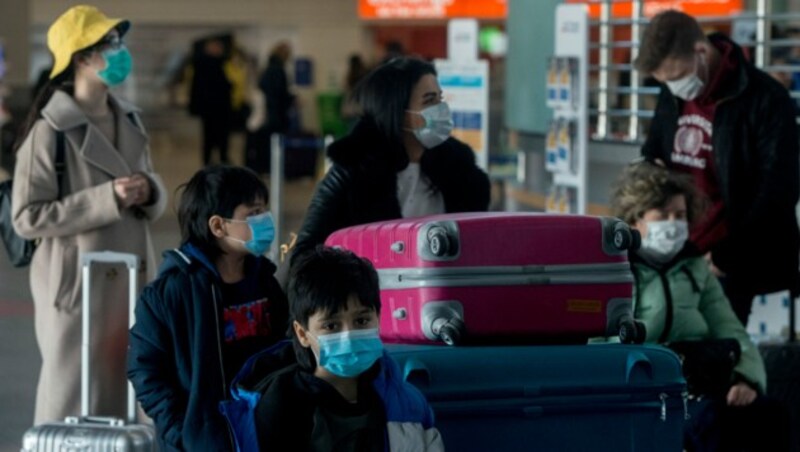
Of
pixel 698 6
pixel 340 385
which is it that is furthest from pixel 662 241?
pixel 698 6

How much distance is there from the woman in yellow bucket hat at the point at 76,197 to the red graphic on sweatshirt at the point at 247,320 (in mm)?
1514

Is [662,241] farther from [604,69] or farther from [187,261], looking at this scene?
[604,69]

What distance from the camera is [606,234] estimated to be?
14.4ft

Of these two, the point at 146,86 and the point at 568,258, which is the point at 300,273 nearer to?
the point at 568,258

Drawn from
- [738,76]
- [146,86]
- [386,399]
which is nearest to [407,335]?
[386,399]

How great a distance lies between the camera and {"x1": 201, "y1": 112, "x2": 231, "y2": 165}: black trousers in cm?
2280

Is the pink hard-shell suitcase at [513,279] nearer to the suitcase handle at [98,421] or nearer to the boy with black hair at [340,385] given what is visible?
the boy with black hair at [340,385]

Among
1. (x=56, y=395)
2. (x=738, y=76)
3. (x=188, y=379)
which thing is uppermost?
(x=738, y=76)

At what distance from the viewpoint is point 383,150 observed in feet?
17.1

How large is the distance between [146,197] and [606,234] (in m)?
2.25

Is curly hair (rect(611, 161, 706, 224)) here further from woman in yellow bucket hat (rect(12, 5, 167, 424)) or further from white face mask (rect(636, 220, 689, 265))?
woman in yellow bucket hat (rect(12, 5, 167, 424))

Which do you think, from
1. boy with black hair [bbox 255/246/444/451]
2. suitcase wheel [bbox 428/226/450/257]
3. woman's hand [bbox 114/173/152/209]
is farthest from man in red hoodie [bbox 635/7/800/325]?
boy with black hair [bbox 255/246/444/451]

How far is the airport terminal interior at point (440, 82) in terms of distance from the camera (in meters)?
9.64

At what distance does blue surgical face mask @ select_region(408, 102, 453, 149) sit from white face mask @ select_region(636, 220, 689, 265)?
83 centimetres
